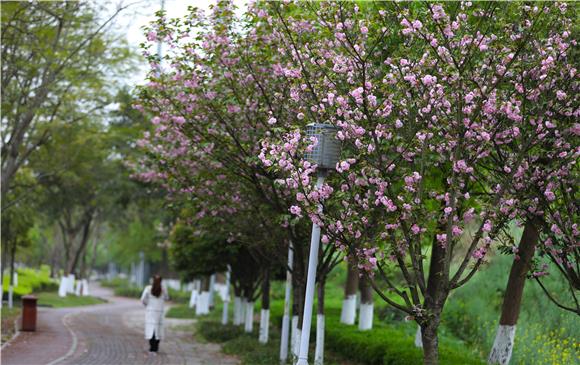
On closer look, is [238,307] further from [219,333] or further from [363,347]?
[363,347]

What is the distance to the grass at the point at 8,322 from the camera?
1909 cm

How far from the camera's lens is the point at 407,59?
9.72 m

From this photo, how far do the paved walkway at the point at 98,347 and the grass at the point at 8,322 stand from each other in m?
0.31

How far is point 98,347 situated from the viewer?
61.0ft

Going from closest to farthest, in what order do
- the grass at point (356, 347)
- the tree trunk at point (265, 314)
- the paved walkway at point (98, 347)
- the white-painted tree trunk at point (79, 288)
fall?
the grass at point (356, 347)
the paved walkway at point (98, 347)
the tree trunk at point (265, 314)
the white-painted tree trunk at point (79, 288)

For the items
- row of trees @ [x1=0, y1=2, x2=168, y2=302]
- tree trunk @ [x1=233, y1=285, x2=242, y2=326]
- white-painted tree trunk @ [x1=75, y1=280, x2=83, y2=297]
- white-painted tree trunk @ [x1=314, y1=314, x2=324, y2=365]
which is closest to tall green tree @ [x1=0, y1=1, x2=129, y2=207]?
row of trees @ [x1=0, y1=2, x2=168, y2=302]

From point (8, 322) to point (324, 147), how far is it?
1627 cm

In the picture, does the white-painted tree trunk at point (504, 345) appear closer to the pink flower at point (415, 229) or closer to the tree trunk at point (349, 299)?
the pink flower at point (415, 229)

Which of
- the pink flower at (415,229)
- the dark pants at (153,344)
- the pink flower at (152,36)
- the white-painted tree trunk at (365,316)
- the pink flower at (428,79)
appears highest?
the pink flower at (152,36)

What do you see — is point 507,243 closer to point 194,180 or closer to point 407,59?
point 407,59

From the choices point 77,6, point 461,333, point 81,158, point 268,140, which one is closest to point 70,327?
point 81,158

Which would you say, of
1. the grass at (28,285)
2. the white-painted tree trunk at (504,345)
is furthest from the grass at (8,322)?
the white-painted tree trunk at (504,345)

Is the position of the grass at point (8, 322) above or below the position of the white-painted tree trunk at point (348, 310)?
below

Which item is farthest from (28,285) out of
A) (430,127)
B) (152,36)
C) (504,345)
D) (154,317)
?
(430,127)
